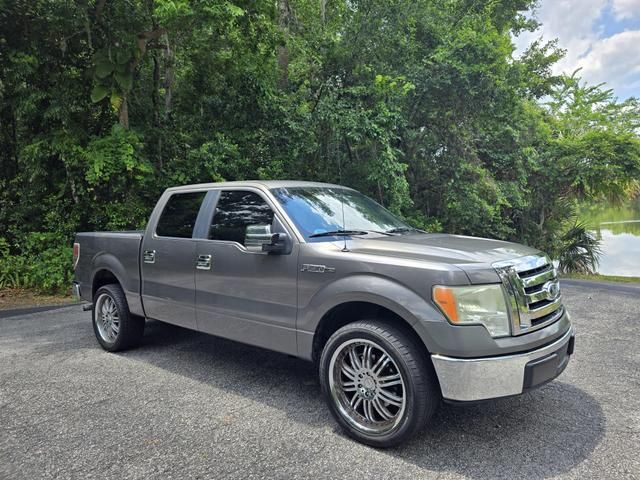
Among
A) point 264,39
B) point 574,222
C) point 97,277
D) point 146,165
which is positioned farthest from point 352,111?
point 574,222

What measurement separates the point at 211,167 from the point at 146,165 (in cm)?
130

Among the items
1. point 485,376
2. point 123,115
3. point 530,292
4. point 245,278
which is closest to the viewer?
point 485,376

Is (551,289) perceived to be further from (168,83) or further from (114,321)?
(168,83)

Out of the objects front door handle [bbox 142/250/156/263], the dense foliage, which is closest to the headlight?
front door handle [bbox 142/250/156/263]

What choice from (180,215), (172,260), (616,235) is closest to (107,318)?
(172,260)

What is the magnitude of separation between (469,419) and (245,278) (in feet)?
6.88

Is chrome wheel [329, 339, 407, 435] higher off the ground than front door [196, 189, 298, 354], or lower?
lower

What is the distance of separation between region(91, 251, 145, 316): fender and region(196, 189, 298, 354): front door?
1037mm

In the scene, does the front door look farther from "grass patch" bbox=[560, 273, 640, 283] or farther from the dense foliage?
"grass patch" bbox=[560, 273, 640, 283]

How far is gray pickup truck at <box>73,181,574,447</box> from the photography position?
2.88 m

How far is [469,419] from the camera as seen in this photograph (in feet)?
11.4

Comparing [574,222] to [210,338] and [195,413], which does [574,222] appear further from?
[195,413]

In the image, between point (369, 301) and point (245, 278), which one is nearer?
point (369, 301)

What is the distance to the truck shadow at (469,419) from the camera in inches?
113
